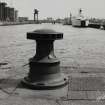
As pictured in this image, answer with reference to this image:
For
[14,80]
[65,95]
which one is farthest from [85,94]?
[14,80]

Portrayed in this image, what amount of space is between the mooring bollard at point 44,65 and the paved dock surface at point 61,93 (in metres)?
0.15

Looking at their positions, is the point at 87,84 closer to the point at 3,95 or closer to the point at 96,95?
the point at 96,95

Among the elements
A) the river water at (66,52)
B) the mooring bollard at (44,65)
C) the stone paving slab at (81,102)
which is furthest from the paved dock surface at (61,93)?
the river water at (66,52)

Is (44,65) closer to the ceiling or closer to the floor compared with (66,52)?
closer to the ceiling

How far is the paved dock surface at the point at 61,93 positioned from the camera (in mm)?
3980

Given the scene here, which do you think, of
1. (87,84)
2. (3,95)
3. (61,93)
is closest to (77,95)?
(61,93)

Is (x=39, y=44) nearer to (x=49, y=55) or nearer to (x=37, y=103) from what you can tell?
(x=49, y=55)

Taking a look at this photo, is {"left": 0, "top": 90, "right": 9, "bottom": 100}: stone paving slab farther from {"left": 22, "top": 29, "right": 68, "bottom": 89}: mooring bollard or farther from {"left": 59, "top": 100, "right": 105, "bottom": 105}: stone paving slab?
{"left": 59, "top": 100, "right": 105, "bottom": 105}: stone paving slab

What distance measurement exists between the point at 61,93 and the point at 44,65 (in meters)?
0.66

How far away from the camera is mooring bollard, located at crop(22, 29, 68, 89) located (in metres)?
4.73

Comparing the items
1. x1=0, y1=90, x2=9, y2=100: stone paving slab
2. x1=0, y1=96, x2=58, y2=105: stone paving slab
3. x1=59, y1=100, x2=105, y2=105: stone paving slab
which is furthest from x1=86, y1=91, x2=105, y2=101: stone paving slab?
x1=0, y1=90, x2=9, y2=100: stone paving slab

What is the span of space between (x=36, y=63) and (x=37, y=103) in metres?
1.08

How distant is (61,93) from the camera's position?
4.43 metres

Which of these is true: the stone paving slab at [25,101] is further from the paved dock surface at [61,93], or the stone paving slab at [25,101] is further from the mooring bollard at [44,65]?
the mooring bollard at [44,65]
